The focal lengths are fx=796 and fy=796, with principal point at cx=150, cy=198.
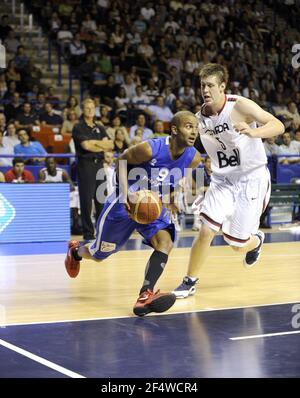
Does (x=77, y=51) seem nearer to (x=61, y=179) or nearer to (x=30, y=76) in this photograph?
(x=30, y=76)

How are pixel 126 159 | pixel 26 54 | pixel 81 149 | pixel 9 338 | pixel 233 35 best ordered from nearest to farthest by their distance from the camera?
pixel 9 338
pixel 126 159
pixel 81 149
pixel 26 54
pixel 233 35

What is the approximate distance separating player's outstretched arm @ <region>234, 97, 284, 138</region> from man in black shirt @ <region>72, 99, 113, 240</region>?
502 cm

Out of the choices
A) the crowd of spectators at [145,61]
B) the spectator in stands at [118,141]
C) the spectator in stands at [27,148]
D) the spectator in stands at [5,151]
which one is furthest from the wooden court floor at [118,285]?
the crowd of spectators at [145,61]

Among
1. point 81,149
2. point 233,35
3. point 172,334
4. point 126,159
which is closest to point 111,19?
point 233,35

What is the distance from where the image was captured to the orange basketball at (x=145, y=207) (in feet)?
20.2

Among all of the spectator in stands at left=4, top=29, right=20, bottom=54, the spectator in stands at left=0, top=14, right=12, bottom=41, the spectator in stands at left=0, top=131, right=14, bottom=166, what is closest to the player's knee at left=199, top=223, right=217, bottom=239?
the spectator in stands at left=0, top=131, right=14, bottom=166

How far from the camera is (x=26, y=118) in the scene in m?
14.9

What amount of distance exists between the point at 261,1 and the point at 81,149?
48.5 feet

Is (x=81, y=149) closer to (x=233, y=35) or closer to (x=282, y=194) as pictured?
(x=282, y=194)

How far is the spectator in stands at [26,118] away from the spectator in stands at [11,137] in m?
0.81

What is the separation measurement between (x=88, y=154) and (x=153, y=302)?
6.02 meters

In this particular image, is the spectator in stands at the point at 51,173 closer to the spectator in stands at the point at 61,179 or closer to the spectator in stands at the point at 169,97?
the spectator in stands at the point at 61,179

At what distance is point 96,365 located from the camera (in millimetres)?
4504

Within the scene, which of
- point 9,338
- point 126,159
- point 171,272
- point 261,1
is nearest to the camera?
point 9,338
